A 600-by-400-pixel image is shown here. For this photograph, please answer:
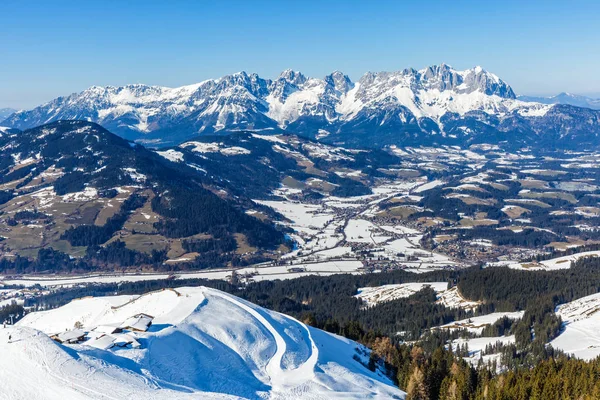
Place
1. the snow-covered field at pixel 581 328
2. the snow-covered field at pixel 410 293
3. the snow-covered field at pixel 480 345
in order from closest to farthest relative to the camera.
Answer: the snow-covered field at pixel 480 345 < the snow-covered field at pixel 581 328 < the snow-covered field at pixel 410 293

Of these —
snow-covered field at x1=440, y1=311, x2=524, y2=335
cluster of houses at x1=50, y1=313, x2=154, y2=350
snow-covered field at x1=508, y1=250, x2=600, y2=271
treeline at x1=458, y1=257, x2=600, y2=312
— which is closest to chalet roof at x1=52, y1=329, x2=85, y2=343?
cluster of houses at x1=50, y1=313, x2=154, y2=350

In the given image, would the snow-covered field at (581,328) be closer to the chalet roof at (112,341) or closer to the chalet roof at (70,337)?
the chalet roof at (112,341)

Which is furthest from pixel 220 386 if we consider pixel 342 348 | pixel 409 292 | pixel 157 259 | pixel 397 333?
pixel 157 259

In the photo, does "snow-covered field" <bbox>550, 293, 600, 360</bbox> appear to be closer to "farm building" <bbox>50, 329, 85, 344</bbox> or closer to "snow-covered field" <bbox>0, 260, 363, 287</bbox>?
"snow-covered field" <bbox>0, 260, 363, 287</bbox>

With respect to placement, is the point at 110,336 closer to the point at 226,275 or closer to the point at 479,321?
the point at 479,321

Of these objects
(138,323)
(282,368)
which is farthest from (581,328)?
(138,323)

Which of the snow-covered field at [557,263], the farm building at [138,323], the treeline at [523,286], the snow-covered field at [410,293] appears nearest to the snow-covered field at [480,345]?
the treeline at [523,286]
